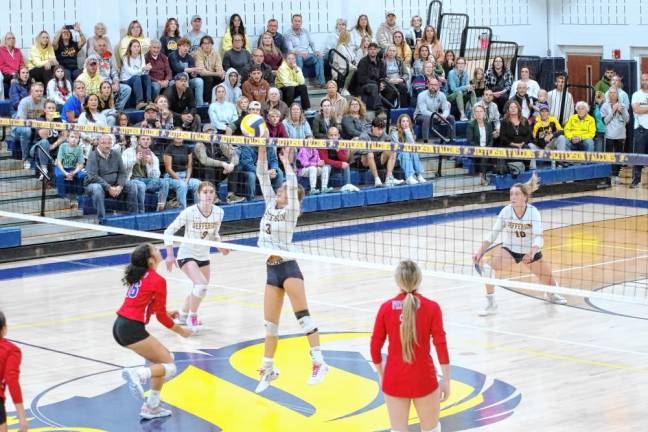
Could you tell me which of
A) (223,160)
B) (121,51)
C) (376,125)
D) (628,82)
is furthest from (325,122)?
(628,82)

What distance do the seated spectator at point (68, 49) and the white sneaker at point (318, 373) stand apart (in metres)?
11.5

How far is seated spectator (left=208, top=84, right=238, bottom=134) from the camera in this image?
2056cm

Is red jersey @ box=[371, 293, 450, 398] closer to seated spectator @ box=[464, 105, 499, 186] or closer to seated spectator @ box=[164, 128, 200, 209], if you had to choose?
seated spectator @ box=[164, 128, 200, 209]

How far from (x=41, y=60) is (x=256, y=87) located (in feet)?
12.1

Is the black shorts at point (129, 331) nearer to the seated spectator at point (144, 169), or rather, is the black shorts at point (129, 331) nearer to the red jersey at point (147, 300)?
the red jersey at point (147, 300)

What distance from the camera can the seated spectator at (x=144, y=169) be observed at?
60.8ft

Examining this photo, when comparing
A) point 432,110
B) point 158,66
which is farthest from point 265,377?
point 432,110

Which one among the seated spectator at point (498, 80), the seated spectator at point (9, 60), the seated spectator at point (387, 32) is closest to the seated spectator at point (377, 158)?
the seated spectator at point (387, 32)

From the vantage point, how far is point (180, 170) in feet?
63.4

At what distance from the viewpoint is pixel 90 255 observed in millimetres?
17812

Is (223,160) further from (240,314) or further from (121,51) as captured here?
(240,314)

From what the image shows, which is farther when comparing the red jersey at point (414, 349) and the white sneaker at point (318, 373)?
the white sneaker at point (318, 373)

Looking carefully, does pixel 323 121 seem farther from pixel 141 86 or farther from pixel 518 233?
pixel 518 233

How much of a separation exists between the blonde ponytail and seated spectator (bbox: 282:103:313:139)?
12532 millimetres
